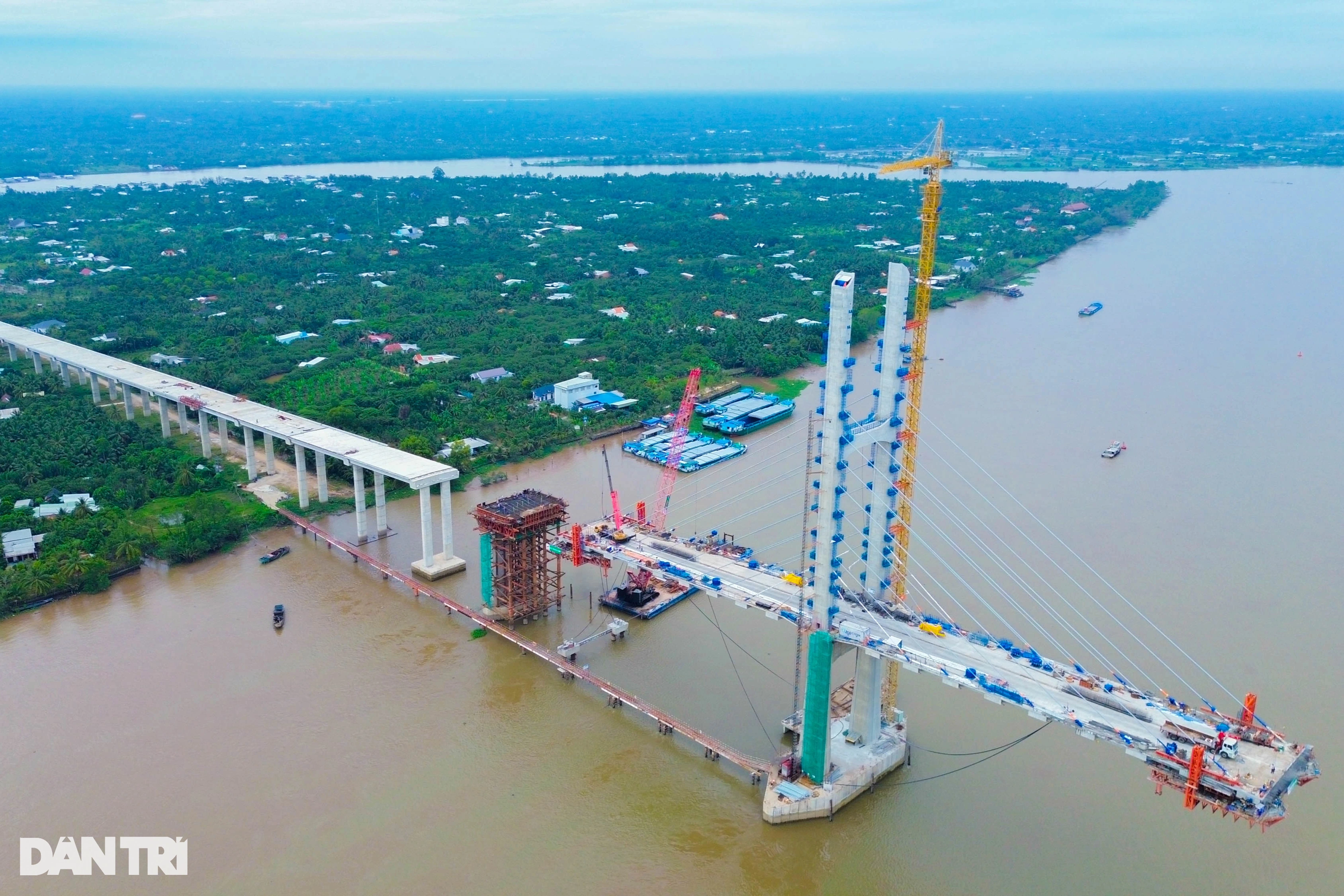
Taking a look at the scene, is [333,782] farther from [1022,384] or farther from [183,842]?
[1022,384]

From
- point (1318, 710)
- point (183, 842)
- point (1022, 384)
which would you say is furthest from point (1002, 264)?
point (183, 842)

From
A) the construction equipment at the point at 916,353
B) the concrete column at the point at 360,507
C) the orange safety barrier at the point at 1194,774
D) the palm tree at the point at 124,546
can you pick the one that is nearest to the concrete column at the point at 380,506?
the concrete column at the point at 360,507

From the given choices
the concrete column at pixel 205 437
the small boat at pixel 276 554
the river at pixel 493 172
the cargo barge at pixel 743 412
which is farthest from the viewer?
the river at pixel 493 172

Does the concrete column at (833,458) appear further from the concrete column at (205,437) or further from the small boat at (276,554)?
the concrete column at (205,437)

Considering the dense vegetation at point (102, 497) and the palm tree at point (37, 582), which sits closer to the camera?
the palm tree at point (37, 582)

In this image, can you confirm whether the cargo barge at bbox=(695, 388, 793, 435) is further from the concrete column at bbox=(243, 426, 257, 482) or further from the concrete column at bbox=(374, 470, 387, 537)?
the concrete column at bbox=(243, 426, 257, 482)

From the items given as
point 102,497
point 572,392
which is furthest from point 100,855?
point 572,392

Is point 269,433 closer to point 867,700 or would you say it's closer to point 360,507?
point 360,507

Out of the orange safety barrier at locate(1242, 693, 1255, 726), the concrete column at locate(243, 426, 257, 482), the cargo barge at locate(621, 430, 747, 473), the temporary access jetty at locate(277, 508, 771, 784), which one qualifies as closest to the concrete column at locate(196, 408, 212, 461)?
Result: the concrete column at locate(243, 426, 257, 482)
